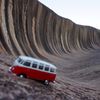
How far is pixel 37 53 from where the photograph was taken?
41.6 m

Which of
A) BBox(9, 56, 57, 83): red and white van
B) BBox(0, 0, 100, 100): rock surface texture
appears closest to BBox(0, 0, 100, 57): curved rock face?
BBox(0, 0, 100, 100): rock surface texture

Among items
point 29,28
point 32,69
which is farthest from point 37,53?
point 32,69

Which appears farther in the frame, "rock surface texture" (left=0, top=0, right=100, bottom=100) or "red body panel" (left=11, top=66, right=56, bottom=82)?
"red body panel" (left=11, top=66, right=56, bottom=82)

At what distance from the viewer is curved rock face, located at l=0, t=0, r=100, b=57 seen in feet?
113

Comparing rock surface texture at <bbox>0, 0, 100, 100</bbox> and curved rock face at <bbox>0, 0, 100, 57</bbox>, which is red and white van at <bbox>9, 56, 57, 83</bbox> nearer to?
rock surface texture at <bbox>0, 0, 100, 100</bbox>

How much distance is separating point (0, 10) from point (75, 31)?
184 feet

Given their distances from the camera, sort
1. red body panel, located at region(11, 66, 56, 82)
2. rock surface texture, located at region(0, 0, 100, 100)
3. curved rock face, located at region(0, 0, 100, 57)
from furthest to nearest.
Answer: curved rock face, located at region(0, 0, 100, 57) → red body panel, located at region(11, 66, 56, 82) → rock surface texture, located at region(0, 0, 100, 100)

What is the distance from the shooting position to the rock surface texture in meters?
13.1

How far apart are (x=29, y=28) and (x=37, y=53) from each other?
4526mm

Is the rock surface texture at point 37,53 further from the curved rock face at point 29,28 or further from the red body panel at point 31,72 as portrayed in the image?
the red body panel at point 31,72

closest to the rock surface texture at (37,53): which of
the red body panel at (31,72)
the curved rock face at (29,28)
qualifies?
the curved rock face at (29,28)

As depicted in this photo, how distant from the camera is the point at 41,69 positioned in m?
15.4

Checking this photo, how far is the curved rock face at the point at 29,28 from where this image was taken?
Result: 3453 cm

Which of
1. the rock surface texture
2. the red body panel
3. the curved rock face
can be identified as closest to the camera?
the rock surface texture
